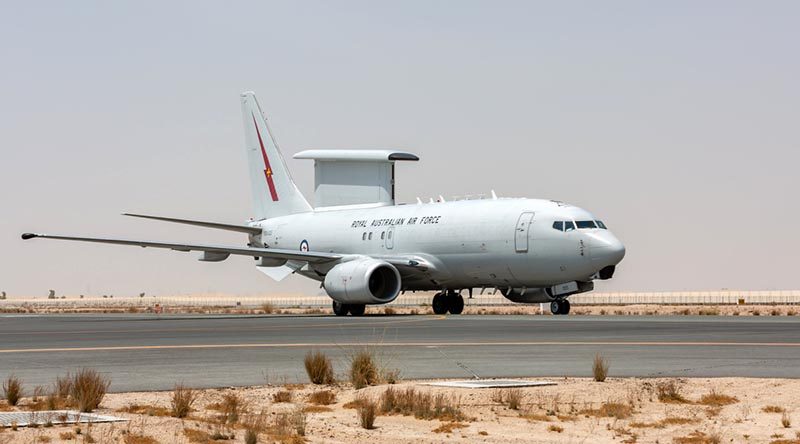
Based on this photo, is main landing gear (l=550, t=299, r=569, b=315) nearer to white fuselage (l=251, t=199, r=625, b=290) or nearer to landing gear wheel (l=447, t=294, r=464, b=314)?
white fuselage (l=251, t=199, r=625, b=290)

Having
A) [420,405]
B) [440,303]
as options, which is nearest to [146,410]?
[420,405]

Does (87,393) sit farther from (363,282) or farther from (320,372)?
(363,282)

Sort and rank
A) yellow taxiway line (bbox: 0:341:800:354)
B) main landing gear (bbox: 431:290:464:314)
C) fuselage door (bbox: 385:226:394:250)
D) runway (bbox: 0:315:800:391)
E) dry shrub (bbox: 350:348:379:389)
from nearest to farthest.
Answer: dry shrub (bbox: 350:348:379:389), runway (bbox: 0:315:800:391), yellow taxiway line (bbox: 0:341:800:354), main landing gear (bbox: 431:290:464:314), fuselage door (bbox: 385:226:394:250)

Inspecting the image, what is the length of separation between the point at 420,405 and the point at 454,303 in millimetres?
36648

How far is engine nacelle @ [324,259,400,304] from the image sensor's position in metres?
45.2

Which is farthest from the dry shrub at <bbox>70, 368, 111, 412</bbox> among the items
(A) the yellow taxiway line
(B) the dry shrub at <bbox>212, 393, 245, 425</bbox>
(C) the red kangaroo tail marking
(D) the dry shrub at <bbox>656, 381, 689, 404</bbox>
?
(C) the red kangaroo tail marking

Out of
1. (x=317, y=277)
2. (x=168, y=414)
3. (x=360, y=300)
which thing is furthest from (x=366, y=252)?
(x=168, y=414)

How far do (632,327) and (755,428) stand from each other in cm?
1943

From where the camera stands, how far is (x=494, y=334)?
93.9 ft

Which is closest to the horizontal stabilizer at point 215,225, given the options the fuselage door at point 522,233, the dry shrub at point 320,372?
the fuselage door at point 522,233

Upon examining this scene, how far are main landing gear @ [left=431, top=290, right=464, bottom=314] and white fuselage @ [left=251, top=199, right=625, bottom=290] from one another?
1.01 metres

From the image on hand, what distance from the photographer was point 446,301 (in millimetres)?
50125

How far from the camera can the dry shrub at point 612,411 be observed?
44.5 ft

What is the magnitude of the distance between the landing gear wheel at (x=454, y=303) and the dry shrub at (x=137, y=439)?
38902 mm
